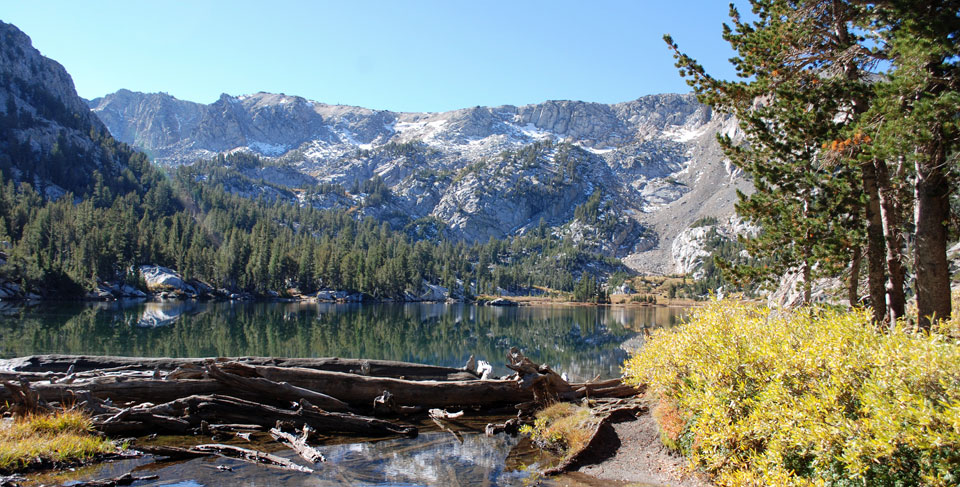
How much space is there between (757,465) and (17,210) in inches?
7308

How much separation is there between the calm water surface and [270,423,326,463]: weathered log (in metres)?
0.29

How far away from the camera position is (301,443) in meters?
15.6

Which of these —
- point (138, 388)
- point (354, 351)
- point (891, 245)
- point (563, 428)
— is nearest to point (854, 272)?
point (891, 245)

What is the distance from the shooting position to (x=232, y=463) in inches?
554

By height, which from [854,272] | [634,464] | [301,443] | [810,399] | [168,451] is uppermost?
[854,272]

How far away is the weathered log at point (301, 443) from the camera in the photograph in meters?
14.8

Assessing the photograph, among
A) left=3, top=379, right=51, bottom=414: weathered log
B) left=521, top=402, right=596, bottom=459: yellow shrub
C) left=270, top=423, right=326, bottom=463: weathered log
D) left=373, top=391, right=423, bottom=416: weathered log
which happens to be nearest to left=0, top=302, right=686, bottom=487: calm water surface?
left=270, top=423, right=326, bottom=463: weathered log

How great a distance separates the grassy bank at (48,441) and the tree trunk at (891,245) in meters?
23.5

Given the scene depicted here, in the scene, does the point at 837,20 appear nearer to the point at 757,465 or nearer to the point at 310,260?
the point at 757,465

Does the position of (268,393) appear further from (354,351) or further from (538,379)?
(354,351)

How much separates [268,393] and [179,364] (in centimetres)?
460

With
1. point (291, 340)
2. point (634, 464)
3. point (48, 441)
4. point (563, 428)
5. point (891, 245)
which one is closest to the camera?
point (48, 441)

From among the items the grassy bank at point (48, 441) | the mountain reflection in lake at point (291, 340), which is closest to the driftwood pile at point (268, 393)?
the grassy bank at point (48, 441)

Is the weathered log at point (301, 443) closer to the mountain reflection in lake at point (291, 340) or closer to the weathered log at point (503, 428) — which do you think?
the weathered log at point (503, 428)
